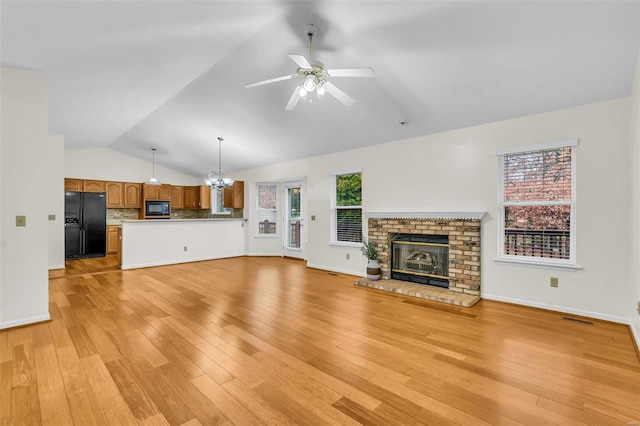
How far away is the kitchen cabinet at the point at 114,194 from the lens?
26.9 feet

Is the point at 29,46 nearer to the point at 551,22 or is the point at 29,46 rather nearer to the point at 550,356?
the point at 551,22

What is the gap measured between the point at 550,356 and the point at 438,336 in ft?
2.89

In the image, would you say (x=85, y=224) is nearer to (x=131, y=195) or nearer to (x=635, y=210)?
(x=131, y=195)

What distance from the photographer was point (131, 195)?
339 inches

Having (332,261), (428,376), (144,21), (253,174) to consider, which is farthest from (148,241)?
(428,376)

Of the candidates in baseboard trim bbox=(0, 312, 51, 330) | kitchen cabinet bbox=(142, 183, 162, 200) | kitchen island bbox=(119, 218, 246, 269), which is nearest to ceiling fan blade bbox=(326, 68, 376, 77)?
baseboard trim bbox=(0, 312, 51, 330)

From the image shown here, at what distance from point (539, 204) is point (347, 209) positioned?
3.17m

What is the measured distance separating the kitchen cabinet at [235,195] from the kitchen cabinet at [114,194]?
2.98 metres

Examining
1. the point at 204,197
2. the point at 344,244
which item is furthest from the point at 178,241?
the point at 344,244

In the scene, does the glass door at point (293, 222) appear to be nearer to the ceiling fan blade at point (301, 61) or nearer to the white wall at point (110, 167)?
the white wall at point (110, 167)

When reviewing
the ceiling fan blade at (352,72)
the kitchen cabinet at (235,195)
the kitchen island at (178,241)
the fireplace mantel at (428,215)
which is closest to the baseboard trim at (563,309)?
the fireplace mantel at (428,215)

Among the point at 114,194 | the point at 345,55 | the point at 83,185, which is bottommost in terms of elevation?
the point at 114,194

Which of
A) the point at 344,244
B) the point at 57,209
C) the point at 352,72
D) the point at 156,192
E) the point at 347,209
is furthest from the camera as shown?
the point at 156,192

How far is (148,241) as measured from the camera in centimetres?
645
